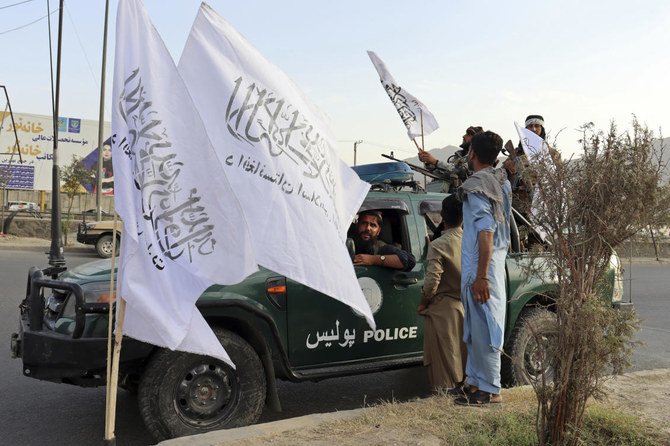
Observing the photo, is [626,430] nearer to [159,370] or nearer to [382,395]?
[382,395]

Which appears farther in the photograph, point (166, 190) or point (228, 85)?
point (228, 85)

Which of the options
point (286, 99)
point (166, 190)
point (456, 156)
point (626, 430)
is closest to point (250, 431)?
point (166, 190)

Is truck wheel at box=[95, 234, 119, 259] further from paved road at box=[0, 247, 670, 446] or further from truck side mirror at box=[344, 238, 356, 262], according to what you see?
truck side mirror at box=[344, 238, 356, 262]

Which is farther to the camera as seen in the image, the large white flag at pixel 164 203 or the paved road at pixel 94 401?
the paved road at pixel 94 401

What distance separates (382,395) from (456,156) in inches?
100

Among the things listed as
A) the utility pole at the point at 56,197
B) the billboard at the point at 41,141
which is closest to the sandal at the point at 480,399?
the utility pole at the point at 56,197

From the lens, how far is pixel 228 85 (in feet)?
10.8

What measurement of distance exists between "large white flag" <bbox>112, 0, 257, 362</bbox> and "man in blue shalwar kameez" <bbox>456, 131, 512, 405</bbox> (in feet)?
6.59

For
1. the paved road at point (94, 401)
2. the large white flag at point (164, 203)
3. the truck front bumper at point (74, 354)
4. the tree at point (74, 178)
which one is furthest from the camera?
the tree at point (74, 178)

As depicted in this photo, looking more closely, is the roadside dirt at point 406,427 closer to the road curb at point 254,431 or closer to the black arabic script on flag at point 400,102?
the road curb at point 254,431

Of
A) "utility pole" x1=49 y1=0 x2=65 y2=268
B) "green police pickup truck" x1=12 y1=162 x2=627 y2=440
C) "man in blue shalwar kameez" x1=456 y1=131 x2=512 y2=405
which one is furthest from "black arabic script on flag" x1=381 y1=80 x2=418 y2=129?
"utility pole" x1=49 y1=0 x2=65 y2=268

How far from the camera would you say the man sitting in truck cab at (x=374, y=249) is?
4824 millimetres

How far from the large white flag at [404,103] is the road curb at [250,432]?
123 inches

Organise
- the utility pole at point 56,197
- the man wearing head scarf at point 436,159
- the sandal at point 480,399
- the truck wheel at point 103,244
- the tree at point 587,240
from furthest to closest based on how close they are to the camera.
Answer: the truck wheel at point 103,244 < the utility pole at point 56,197 < the man wearing head scarf at point 436,159 < the sandal at point 480,399 < the tree at point 587,240
